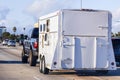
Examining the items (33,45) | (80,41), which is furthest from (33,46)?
(80,41)

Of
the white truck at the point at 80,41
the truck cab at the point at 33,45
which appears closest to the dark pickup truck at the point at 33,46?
the truck cab at the point at 33,45

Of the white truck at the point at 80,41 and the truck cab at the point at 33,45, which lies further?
the truck cab at the point at 33,45

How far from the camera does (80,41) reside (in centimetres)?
2138

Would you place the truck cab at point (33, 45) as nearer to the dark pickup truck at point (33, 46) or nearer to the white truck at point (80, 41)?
the dark pickup truck at point (33, 46)

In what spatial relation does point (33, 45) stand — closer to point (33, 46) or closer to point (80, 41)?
point (33, 46)

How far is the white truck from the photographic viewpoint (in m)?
21.0

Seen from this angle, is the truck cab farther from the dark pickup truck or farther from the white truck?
the white truck

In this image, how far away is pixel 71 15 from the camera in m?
21.1

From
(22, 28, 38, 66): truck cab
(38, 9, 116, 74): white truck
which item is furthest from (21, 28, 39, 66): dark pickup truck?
(38, 9, 116, 74): white truck

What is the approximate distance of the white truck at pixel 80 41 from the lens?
826 inches

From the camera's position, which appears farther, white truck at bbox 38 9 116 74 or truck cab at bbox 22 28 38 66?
truck cab at bbox 22 28 38 66

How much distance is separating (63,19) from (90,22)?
4.54 ft

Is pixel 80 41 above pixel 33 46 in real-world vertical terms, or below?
above

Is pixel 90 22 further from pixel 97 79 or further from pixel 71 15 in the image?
pixel 97 79
